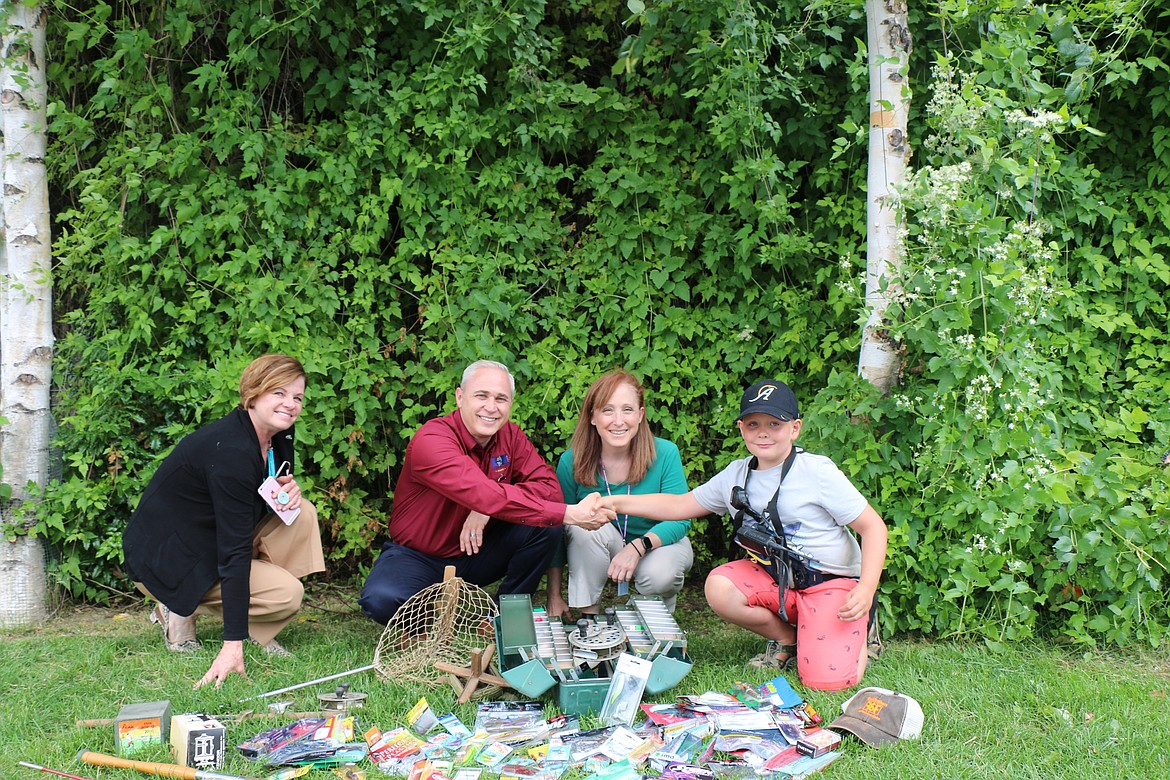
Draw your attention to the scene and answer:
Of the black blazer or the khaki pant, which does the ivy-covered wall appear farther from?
the black blazer

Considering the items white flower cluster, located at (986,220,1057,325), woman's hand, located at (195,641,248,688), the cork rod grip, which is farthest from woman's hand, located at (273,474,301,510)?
white flower cluster, located at (986,220,1057,325)

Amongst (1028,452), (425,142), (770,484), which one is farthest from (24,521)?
(1028,452)

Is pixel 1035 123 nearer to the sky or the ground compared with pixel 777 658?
nearer to the sky

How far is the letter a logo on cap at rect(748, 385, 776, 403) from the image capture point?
12.0 feet

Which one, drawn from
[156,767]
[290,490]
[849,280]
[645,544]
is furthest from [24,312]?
[849,280]

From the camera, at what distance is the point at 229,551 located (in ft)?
12.2

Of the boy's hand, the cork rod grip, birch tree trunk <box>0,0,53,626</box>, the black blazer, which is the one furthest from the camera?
birch tree trunk <box>0,0,53,626</box>

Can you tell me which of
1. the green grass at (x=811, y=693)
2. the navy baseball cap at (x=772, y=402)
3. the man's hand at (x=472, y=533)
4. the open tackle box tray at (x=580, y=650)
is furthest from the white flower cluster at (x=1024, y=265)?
the man's hand at (x=472, y=533)

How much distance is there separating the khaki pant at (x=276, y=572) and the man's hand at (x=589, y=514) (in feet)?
3.86

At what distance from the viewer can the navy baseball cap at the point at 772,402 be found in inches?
142

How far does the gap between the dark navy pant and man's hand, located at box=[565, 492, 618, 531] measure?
9.6 inches

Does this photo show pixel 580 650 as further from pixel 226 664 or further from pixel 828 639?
pixel 226 664

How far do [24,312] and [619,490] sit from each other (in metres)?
2.96

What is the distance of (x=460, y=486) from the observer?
3898 mm
